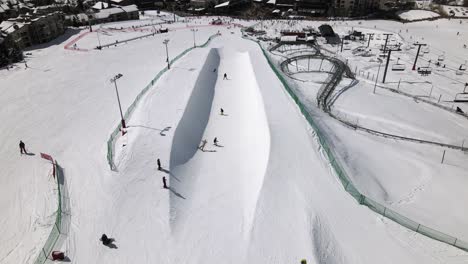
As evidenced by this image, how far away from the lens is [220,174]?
792 inches

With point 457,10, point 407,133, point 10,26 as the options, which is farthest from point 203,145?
point 457,10

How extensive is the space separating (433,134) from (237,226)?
22882 millimetres

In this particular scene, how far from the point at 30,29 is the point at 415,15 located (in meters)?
92.1

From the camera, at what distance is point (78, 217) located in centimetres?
1623

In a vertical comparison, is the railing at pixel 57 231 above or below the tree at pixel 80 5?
below

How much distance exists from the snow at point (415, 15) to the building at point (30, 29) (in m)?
85.5

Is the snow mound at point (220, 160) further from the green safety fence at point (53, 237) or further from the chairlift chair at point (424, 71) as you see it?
the chairlift chair at point (424, 71)

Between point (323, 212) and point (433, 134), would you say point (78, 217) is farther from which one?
point (433, 134)

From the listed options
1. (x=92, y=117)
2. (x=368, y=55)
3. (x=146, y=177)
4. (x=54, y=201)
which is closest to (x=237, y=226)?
(x=146, y=177)

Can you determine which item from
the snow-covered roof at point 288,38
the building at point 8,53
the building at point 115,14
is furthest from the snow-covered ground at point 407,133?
the building at point 115,14

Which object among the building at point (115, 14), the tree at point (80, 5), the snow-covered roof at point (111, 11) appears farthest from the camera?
the tree at point (80, 5)

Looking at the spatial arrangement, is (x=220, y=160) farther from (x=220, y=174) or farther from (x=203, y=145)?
(x=203, y=145)

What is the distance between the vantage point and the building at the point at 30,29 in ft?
176

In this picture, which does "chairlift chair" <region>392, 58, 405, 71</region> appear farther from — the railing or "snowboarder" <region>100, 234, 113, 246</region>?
the railing
